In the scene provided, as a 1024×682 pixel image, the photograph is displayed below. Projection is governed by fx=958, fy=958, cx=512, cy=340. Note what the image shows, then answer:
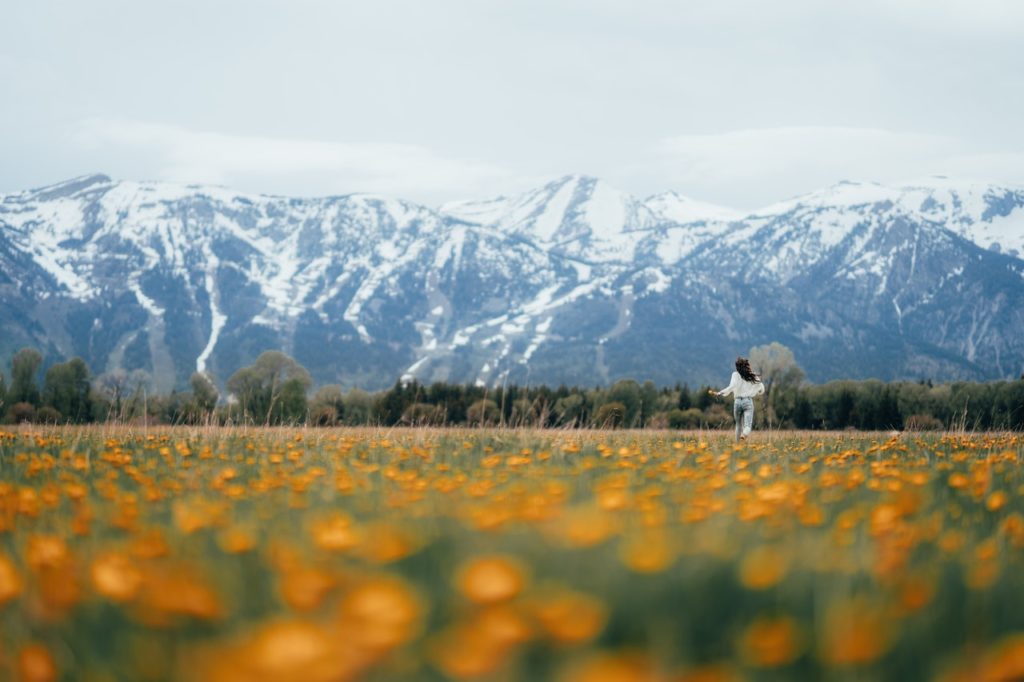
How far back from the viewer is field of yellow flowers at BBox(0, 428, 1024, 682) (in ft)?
9.95

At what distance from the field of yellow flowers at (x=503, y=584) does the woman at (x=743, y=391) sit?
1615 centimetres

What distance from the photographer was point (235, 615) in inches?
152

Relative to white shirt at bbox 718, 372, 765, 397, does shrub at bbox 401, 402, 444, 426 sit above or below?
below

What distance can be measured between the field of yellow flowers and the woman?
53.0 feet

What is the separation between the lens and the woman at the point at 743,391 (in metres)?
23.8

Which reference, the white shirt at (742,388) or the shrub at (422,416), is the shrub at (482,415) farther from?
the white shirt at (742,388)

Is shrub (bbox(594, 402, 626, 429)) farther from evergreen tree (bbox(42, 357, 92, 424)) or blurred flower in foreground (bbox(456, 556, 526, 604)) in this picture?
evergreen tree (bbox(42, 357, 92, 424))

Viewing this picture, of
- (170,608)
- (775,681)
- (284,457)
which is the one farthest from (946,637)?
(284,457)

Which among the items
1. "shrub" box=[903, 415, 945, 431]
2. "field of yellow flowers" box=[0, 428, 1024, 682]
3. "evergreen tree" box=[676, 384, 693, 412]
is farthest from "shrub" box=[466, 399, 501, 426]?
"evergreen tree" box=[676, 384, 693, 412]

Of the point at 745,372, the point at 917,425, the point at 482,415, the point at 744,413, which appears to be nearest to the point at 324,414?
the point at 482,415

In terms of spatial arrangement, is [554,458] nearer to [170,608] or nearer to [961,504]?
[961,504]

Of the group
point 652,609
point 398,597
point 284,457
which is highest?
point 398,597

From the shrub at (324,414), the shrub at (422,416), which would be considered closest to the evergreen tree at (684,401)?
the shrub at (422,416)

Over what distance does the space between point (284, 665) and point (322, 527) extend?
2.51 meters
